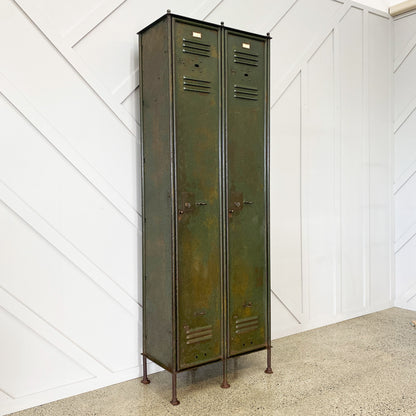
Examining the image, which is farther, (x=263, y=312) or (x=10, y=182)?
(x=263, y=312)

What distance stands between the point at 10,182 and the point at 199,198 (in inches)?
45.4

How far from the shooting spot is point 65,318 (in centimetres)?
297

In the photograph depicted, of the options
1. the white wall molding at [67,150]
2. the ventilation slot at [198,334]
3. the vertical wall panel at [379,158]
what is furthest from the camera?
the vertical wall panel at [379,158]

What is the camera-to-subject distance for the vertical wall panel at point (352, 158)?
4574 millimetres

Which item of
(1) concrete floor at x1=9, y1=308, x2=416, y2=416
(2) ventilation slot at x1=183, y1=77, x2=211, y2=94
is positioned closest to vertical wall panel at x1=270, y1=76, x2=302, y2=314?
(1) concrete floor at x1=9, y1=308, x2=416, y2=416

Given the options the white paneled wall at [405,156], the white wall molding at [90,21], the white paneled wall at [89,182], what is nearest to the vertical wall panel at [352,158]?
the white paneled wall at [89,182]

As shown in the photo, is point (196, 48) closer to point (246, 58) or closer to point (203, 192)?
point (246, 58)

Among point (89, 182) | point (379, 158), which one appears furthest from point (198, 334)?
point (379, 158)

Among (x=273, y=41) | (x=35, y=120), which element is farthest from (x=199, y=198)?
(x=273, y=41)

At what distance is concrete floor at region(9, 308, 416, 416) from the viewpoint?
277cm

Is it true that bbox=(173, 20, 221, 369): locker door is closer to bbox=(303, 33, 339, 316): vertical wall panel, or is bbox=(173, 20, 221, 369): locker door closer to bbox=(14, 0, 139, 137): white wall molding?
bbox=(14, 0, 139, 137): white wall molding

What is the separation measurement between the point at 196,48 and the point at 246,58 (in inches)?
15.9

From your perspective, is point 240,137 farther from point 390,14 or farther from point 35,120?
point 390,14

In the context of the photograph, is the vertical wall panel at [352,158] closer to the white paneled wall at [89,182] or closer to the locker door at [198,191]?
the white paneled wall at [89,182]
